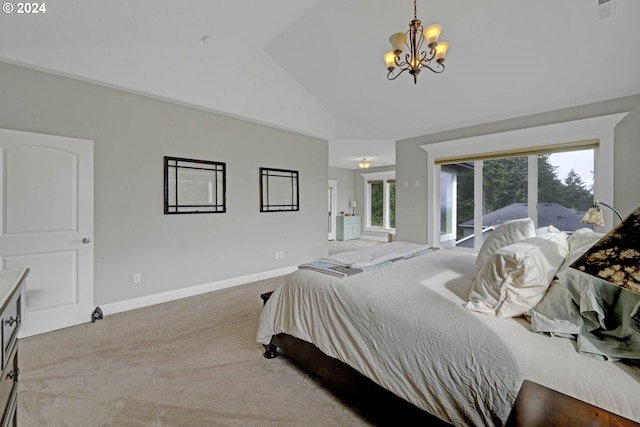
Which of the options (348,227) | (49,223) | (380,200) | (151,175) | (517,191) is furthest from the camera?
(380,200)

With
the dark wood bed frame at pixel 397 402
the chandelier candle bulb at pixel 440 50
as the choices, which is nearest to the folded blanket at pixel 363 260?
the dark wood bed frame at pixel 397 402

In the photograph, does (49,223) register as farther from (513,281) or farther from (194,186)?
(513,281)

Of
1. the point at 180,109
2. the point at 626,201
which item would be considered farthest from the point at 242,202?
the point at 626,201

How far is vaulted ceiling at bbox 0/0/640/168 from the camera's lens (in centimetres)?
253

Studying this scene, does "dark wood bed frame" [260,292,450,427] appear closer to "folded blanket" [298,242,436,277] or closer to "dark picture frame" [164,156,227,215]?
"folded blanket" [298,242,436,277]

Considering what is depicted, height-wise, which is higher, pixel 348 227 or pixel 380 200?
pixel 380 200

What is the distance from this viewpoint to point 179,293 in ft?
11.5

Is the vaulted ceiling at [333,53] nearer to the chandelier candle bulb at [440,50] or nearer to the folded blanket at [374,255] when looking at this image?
the chandelier candle bulb at [440,50]

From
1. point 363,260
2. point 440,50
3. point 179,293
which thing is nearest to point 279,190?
point 179,293

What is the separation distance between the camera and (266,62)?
415 cm

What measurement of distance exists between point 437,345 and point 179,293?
128 inches

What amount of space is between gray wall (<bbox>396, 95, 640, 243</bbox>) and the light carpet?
349cm

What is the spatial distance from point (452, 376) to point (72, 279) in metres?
3.43

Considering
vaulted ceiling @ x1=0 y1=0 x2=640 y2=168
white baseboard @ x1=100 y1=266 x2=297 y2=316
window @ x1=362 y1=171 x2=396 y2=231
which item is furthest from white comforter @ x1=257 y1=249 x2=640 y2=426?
window @ x1=362 y1=171 x2=396 y2=231
